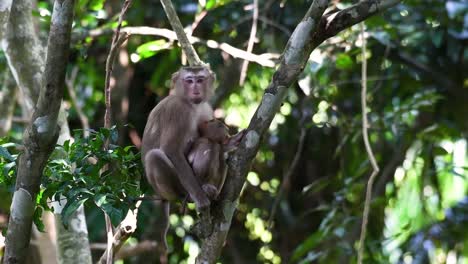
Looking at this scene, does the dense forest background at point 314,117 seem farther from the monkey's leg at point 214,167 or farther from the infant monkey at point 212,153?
the monkey's leg at point 214,167

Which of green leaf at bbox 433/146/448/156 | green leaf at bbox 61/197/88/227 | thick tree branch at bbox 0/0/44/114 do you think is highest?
thick tree branch at bbox 0/0/44/114

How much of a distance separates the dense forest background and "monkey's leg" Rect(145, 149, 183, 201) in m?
1.10

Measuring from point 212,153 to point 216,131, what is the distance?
17cm

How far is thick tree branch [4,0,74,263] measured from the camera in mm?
3516

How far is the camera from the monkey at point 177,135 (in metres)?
5.32

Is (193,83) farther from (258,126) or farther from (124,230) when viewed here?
(258,126)

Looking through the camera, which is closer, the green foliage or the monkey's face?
the green foliage

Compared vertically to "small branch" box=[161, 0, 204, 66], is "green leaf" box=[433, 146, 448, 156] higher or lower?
lower

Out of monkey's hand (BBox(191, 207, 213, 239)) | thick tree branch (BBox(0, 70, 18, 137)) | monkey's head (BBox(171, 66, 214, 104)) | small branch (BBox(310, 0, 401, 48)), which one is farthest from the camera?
thick tree branch (BBox(0, 70, 18, 137))

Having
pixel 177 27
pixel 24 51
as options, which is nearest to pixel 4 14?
pixel 24 51

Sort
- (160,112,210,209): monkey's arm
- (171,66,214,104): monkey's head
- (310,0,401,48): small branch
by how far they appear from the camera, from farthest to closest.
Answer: (171,66,214,104): monkey's head, (160,112,210,209): monkey's arm, (310,0,401,48): small branch

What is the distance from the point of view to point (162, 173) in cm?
535

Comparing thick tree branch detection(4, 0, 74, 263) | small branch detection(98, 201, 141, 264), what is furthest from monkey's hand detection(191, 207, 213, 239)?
thick tree branch detection(4, 0, 74, 263)

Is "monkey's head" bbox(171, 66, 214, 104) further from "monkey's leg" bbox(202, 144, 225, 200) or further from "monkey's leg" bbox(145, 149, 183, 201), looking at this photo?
"monkey's leg" bbox(145, 149, 183, 201)
